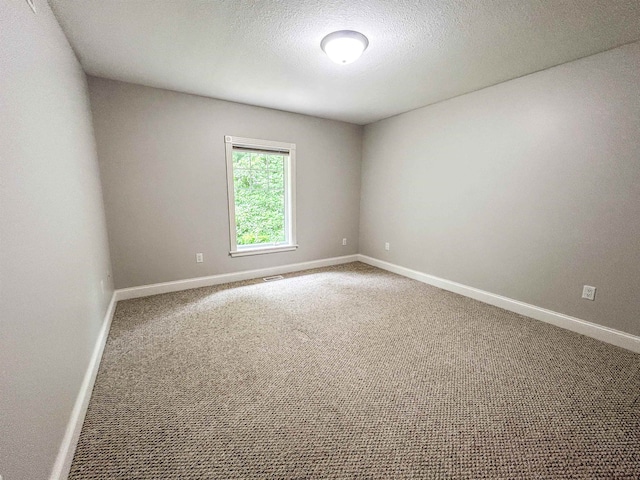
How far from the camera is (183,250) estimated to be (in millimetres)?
3387

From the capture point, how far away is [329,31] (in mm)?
1929

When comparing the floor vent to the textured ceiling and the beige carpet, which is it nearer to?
the beige carpet

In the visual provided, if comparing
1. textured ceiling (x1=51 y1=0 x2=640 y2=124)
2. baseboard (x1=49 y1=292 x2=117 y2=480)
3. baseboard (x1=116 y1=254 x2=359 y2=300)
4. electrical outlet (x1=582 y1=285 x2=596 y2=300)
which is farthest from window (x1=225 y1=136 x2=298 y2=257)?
electrical outlet (x1=582 y1=285 x2=596 y2=300)

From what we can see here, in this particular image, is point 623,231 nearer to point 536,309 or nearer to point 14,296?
point 536,309

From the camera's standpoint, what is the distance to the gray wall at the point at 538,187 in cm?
216

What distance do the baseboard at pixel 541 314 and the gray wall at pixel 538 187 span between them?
2.1 inches

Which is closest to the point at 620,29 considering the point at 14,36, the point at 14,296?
the point at 14,36

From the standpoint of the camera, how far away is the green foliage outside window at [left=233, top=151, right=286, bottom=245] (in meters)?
3.72

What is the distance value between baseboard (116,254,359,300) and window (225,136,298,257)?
0.97 ft

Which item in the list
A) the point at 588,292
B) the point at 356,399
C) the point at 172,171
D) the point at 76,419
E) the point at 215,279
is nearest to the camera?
the point at 76,419

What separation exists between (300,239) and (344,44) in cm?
274

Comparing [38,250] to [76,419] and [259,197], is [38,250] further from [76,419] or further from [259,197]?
[259,197]

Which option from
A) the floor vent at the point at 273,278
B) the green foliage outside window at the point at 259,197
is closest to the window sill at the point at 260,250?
the green foliage outside window at the point at 259,197

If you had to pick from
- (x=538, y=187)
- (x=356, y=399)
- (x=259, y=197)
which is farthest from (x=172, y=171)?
(x=538, y=187)
